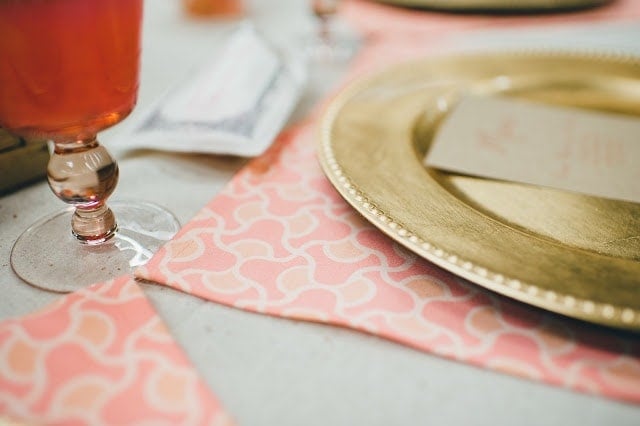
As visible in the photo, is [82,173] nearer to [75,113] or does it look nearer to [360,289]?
[75,113]

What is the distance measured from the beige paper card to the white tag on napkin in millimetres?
187

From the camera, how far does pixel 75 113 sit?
376 mm

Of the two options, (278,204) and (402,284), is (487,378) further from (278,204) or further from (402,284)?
(278,204)

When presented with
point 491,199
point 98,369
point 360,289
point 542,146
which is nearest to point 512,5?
point 542,146

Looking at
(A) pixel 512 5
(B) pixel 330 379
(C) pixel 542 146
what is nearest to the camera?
(B) pixel 330 379

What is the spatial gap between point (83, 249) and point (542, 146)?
1.41 ft

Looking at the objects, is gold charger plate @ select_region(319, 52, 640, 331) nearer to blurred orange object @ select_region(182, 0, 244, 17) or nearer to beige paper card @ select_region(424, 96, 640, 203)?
beige paper card @ select_region(424, 96, 640, 203)

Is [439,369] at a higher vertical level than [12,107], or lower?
lower

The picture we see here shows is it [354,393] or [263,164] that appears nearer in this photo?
[354,393]

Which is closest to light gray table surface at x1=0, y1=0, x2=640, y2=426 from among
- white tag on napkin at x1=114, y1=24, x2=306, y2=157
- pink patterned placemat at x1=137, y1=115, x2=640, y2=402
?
pink patterned placemat at x1=137, y1=115, x2=640, y2=402

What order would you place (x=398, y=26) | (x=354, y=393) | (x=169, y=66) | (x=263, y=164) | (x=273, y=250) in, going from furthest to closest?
(x=398, y=26), (x=169, y=66), (x=263, y=164), (x=273, y=250), (x=354, y=393)

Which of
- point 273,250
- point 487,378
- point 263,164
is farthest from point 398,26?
point 487,378

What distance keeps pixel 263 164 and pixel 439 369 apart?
293 millimetres

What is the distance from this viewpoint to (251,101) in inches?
24.5
